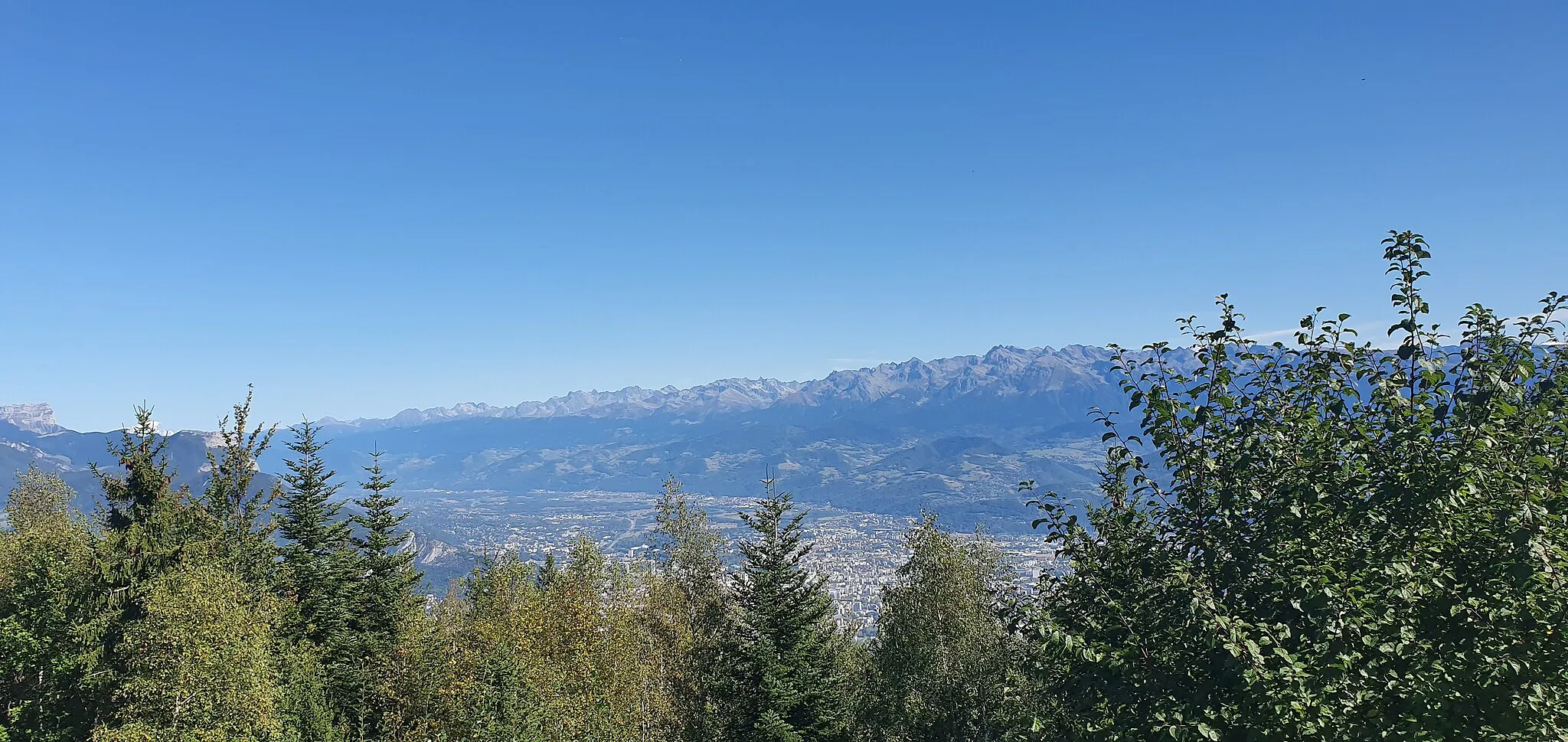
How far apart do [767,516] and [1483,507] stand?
105ft

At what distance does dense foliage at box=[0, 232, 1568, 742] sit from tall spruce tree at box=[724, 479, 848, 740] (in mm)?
152

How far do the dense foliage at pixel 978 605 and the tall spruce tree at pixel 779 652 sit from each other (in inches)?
6.0

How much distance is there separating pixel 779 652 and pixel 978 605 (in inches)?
526

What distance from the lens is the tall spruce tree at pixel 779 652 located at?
116 ft

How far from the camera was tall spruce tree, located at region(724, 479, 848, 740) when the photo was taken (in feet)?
116

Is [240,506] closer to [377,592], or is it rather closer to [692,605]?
[377,592]

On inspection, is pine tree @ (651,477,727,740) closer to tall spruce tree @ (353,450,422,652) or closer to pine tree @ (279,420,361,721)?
tall spruce tree @ (353,450,422,652)

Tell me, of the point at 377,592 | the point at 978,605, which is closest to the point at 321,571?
the point at 377,592

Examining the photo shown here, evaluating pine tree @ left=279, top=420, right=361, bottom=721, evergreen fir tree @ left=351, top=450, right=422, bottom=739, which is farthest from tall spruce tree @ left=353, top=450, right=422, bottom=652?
pine tree @ left=279, top=420, right=361, bottom=721

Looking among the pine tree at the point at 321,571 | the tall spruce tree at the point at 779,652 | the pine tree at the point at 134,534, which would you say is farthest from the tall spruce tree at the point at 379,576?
the tall spruce tree at the point at 779,652

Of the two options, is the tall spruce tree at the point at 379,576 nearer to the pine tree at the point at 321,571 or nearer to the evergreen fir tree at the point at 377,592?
the evergreen fir tree at the point at 377,592

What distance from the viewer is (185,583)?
27516 millimetres

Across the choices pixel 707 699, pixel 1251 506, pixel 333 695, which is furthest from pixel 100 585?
pixel 1251 506

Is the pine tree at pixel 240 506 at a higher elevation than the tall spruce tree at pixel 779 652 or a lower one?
higher
